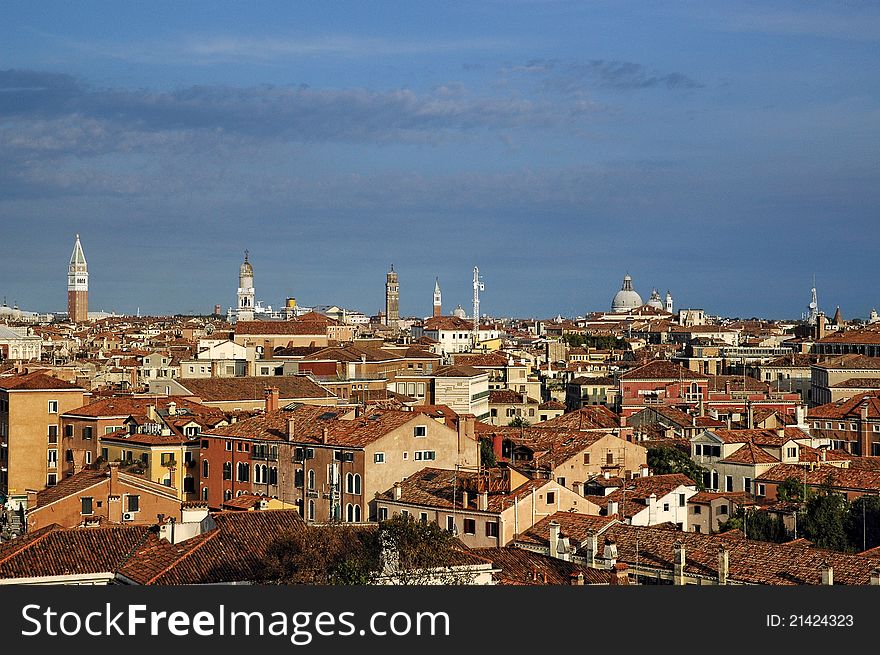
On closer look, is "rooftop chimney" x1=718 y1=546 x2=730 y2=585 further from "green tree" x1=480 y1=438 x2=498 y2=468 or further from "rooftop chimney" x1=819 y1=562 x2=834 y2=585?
"green tree" x1=480 y1=438 x2=498 y2=468

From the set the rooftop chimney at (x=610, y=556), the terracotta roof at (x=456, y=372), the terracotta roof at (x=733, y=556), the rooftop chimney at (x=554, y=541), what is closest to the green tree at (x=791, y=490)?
the terracotta roof at (x=733, y=556)

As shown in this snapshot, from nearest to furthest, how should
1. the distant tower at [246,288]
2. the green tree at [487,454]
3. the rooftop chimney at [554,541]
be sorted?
1. the rooftop chimney at [554,541]
2. the green tree at [487,454]
3. the distant tower at [246,288]

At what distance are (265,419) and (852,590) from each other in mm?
21272

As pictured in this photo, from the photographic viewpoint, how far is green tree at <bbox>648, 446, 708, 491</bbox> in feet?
110

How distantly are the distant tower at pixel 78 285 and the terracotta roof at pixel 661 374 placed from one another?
114 metres

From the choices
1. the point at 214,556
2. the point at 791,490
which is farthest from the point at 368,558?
the point at 791,490

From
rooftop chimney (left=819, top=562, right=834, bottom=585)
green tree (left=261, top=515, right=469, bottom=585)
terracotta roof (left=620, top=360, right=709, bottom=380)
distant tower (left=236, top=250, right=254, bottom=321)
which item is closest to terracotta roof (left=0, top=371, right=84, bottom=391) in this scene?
green tree (left=261, top=515, right=469, bottom=585)

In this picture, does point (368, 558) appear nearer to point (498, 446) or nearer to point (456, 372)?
point (498, 446)

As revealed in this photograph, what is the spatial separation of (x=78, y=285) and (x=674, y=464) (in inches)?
5477

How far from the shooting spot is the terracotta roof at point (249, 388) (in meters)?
44.3

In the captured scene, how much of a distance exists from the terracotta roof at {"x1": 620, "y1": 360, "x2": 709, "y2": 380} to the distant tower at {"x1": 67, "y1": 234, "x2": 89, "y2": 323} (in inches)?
4495

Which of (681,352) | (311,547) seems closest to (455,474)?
(311,547)

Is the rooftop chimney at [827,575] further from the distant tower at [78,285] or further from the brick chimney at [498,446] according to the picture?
the distant tower at [78,285]

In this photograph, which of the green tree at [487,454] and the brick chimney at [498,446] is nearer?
the green tree at [487,454]
